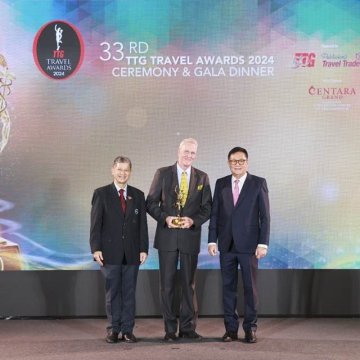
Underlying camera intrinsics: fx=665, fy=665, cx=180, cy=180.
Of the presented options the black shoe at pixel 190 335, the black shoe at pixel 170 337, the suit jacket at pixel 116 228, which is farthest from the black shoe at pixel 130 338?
the suit jacket at pixel 116 228

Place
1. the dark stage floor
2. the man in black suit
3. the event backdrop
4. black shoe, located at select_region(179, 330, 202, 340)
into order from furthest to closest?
the event backdrop < black shoe, located at select_region(179, 330, 202, 340) < the man in black suit < the dark stage floor

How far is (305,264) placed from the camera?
5.48 m

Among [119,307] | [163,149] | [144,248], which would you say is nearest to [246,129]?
[163,149]

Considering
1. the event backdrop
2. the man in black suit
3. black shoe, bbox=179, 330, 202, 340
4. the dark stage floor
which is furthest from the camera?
the event backdrop

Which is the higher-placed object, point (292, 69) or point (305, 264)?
point (292, 69)

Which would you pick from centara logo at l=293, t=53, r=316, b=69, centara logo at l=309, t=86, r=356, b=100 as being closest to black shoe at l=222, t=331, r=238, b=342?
centara logo at l=309, t=86, r=356, b=100

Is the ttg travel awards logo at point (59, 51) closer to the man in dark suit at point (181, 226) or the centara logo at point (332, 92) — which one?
the man in dark suit at point (181, 226)

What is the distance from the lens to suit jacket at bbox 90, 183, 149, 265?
449cm

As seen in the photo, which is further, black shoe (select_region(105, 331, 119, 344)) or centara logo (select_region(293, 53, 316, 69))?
centara logo (select_region(293, 53, 316, 69))

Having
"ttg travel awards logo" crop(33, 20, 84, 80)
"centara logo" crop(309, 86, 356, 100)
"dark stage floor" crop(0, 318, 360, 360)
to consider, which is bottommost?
"dark stage floor" crop(0, 318, 360, 360)

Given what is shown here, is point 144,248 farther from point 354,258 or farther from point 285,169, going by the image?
point 354,258

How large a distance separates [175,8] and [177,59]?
42cm

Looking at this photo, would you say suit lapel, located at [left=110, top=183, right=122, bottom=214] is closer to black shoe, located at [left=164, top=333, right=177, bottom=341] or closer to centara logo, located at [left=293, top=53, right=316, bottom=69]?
black shoe, located at [left=164, top=333, right=177, bottom=341]

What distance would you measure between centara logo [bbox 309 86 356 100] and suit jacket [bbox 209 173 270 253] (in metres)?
1.24
